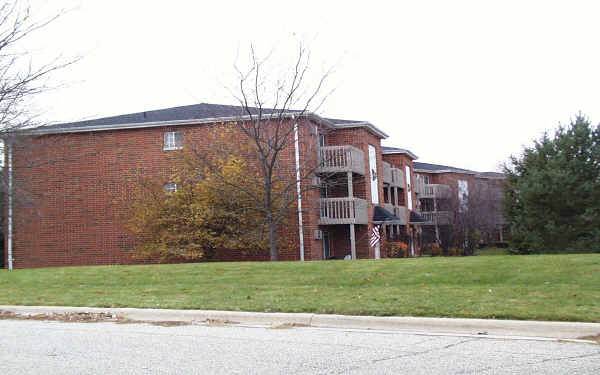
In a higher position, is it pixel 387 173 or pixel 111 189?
pixel 387 173

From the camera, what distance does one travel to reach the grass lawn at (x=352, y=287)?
934 centimetres

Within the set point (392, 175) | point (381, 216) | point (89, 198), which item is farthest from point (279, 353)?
point (392, 175)

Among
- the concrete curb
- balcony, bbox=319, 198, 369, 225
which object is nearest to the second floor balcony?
balcony, bbox=319, 198, 369, 225

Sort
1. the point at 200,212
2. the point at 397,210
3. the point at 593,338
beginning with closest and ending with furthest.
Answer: the point at 593,338
the point at 200,212
the point at 397,210

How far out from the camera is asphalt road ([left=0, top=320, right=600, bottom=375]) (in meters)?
6.19

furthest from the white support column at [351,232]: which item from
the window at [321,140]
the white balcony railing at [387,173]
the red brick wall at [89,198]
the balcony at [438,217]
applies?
the balcony at [438,217]

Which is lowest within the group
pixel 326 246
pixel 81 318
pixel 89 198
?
pixel 81 318

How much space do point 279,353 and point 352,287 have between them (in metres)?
5.14

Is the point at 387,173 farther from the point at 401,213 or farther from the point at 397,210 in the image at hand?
the point at 401,213

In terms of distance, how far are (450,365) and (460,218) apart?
3780cm

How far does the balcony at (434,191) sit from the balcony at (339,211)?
20212mm

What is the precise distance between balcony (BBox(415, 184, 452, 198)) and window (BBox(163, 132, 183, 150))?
24.5 m

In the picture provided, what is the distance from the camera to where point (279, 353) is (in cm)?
700

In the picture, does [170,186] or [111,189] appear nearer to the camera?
[170,186]
